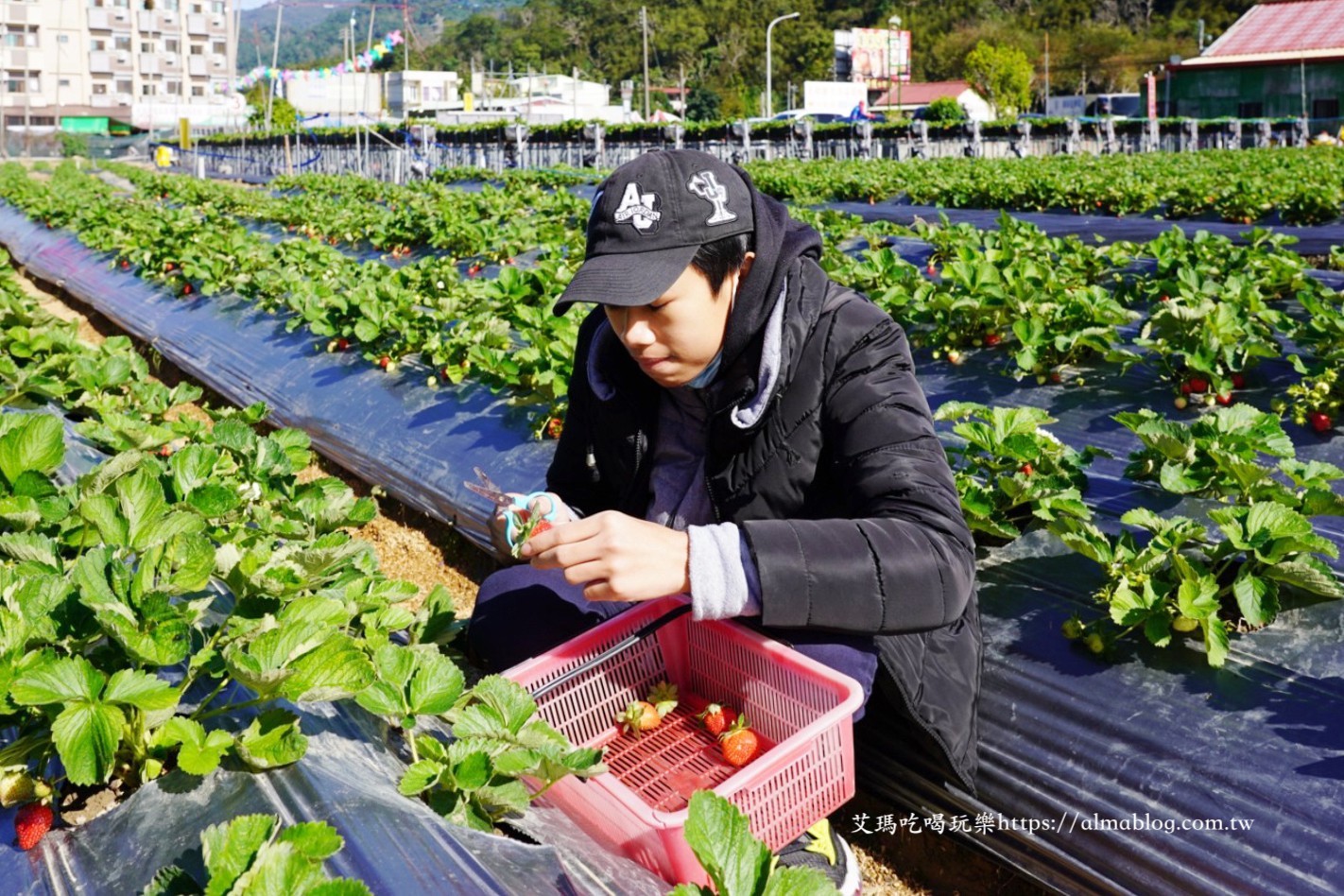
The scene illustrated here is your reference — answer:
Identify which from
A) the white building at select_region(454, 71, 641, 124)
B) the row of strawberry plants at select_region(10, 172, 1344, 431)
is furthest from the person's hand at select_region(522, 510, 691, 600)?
the white building at select_region(454, 71, 641, 124)

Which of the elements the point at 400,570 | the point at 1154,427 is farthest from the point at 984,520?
Answer: the point at 400,570

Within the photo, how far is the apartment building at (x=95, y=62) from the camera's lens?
71.8 metres

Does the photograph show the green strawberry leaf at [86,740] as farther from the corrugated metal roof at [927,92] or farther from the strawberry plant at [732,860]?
the corrugated metal roof at [927,92]

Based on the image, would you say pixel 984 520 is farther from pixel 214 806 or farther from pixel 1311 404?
pixel 214 806

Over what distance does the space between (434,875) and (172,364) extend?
20.3 ft

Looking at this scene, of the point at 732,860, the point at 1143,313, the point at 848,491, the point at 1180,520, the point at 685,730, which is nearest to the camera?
the point at 732,860

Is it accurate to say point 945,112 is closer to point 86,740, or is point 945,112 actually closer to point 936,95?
point 86,740

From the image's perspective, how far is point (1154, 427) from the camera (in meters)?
2.72

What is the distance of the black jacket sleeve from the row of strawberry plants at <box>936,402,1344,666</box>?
23.7 inches

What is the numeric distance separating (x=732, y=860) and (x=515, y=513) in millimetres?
1055

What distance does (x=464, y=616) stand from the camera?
354 cm

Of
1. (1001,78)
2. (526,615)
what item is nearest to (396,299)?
(526,615)

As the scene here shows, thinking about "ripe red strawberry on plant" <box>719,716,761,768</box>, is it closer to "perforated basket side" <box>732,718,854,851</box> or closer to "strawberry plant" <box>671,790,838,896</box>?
"perforated basket side" <box>732,718,854,851</box>

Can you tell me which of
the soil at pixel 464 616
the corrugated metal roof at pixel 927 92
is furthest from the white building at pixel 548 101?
the soil at pixel 464 616
